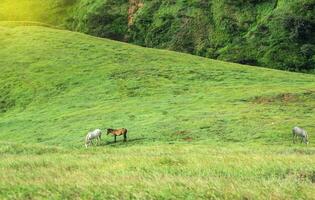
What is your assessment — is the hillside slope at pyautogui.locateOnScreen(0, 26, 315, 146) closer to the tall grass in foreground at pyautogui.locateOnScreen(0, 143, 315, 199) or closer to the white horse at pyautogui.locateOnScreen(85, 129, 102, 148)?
the white horse at pyautogui.locateOnScreen(85, 129, 102, 148)

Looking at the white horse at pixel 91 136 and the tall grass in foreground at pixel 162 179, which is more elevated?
the tall grass in foreground at pixel 162 179

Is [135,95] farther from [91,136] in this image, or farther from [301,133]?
[301,133]

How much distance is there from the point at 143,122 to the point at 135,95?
55.4ft

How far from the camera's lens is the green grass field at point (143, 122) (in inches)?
478

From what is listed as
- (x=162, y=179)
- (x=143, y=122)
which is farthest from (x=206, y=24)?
(x=162, y=179)

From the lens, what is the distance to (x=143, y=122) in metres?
49.0

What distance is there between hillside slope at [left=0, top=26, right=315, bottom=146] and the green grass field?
5.8 inches

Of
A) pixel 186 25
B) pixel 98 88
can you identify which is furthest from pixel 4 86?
pixel 186 25

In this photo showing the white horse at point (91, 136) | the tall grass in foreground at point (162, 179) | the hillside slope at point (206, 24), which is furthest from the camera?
the hillside slope at point (206, 24)

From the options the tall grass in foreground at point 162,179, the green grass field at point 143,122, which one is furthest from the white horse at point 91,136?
the tall grass in foreground at point 162,179

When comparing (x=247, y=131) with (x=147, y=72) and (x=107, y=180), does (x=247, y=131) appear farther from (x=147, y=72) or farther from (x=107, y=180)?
(x=147, y=72)

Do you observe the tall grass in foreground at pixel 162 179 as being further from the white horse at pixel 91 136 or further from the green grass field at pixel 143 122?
the white horse at pixel 91 136

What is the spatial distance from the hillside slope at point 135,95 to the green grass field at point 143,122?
0.49ft

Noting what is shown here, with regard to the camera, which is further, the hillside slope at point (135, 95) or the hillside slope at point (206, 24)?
the hillside slope at point (206, 24)
